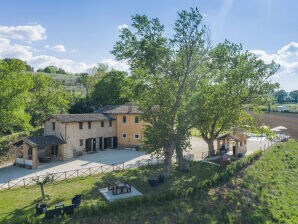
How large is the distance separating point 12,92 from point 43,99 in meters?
19.5

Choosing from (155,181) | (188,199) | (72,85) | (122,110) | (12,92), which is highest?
(72,85)

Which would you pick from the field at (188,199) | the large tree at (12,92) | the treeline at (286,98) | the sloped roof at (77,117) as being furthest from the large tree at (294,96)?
the large tree at (12,92)

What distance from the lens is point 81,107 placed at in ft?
183

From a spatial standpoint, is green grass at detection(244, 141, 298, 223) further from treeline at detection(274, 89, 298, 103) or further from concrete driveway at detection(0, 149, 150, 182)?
treeline at detection(274, 89, 298, 103)

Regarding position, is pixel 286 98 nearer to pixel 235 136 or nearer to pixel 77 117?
pixel 235 136

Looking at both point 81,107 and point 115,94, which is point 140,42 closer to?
point 115,94

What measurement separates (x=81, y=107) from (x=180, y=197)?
38951 millimetres

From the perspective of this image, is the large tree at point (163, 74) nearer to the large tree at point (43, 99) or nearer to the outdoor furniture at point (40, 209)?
the outdoor furniture at point (40, 209)

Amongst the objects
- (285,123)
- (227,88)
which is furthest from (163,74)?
(285,123)

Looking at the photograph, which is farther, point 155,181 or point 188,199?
point 155,181

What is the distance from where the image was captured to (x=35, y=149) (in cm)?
2975

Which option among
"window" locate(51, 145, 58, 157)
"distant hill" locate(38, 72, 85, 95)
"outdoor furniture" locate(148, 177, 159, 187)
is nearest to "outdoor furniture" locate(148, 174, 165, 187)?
"outdoor furniture" locate(148, 177, 159, 187)

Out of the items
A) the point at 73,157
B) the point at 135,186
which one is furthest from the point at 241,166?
the point at 73,157

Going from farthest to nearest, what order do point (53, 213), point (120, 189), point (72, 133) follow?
1. point (72, 133)
2. point (120, 189)
3. point (53, 213)
